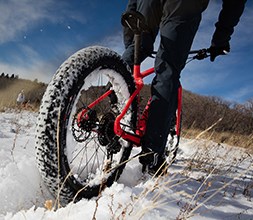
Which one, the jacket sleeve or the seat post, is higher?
the jacket sleeve

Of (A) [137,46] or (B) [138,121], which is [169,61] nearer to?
(A) [137,46]

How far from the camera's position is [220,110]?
21344 millimetres

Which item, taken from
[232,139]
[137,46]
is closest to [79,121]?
[137,46]

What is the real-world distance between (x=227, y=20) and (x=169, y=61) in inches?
31.8

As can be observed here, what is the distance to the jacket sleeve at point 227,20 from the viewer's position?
2193mm

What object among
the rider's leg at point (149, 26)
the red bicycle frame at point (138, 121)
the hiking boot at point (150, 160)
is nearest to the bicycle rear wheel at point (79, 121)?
the red bicycle frame at point (138, 121)

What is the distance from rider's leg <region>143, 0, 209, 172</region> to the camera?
67.3 inches

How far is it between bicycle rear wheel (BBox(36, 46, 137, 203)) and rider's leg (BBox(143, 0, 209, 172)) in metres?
0.19

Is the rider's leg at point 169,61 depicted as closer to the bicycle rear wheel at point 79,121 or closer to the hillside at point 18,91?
the bicycle rear wheel at point 79,121

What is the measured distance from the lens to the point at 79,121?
1.60m

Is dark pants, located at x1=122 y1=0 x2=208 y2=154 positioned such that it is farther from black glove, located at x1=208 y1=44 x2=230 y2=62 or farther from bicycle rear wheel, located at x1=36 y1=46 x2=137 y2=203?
black glove, located at x1=208 y1=44 x2=230 y2=62

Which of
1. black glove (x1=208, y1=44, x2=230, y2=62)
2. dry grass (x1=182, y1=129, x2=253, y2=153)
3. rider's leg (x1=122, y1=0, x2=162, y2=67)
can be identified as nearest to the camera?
rider's leg (x1=122, y1=0, x2=162, y2=67)

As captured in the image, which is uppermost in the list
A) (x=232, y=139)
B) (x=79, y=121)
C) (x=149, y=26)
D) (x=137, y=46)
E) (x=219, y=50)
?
(x=149, y=26)

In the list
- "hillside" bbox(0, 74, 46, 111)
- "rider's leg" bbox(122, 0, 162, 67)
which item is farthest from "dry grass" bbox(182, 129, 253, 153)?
"hillside" bbox(0, 74, 46, 111)
